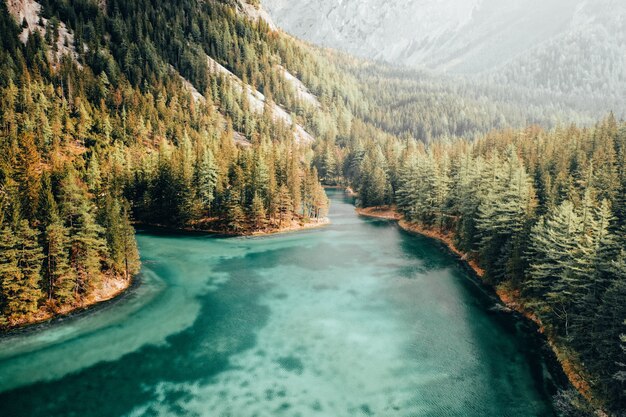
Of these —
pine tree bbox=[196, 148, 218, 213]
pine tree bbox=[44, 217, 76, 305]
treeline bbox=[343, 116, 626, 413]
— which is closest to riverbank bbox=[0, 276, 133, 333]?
pine tree bbox=[44, 217, 76, 305]

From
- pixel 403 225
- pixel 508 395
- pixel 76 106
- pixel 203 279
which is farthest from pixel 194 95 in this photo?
pixel 508 395

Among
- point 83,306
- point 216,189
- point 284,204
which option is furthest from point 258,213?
point 83,306

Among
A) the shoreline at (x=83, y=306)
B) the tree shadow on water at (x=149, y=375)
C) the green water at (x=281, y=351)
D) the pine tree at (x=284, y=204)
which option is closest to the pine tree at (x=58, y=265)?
the shoreline at (x=83, y=306)

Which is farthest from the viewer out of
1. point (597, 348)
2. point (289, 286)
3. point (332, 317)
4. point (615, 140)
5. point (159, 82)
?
point (159, 82)

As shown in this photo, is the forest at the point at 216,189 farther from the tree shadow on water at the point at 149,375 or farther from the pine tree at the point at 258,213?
the tree shadow on water at the point at 149,375

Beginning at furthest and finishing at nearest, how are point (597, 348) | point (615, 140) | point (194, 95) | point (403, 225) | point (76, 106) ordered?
point (194, 95) → point (76, 106) → point (403, 225) → point (615, 140) → point (597, 348)

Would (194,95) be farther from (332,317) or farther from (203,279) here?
(332,317)
